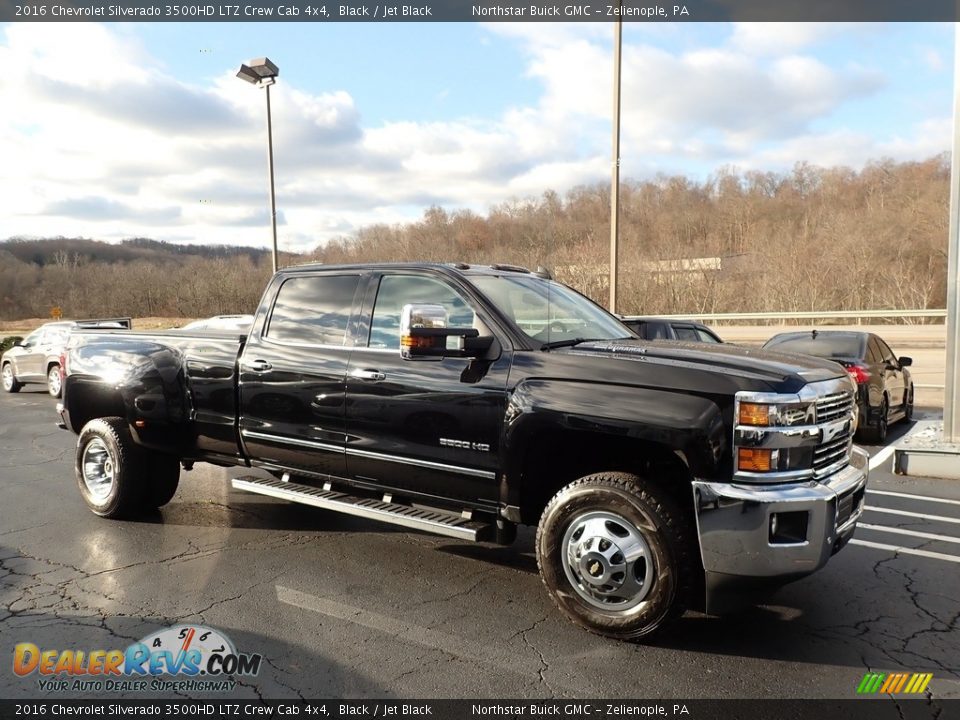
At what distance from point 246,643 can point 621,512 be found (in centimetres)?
202

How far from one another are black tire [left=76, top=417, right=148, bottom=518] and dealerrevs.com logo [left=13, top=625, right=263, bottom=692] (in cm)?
225

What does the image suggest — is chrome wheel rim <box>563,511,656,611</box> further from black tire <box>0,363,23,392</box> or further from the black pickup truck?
black tire <box>0,363,23,392</box>

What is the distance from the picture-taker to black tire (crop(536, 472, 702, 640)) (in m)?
3.46

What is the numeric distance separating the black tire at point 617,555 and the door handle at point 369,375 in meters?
1.39

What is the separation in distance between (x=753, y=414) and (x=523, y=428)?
3.93 ft

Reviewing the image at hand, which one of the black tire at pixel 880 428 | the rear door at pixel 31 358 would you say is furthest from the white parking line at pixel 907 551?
the rear door at pixel 31 358

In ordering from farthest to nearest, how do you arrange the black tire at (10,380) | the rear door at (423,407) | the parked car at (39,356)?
1. the black tire at (10,380)
2. the parked car at (39,356)
3. the rear door at (423,407)

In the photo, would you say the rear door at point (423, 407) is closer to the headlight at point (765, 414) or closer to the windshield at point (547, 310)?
the windshield at point (547, 310)

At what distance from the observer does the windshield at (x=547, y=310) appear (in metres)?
4.41

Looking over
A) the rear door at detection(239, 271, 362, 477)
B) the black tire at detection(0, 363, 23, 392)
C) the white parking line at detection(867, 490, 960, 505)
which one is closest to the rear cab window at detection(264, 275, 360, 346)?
the rear door at detection(239, 271, 362, 477)

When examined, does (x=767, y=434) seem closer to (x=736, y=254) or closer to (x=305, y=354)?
(x=305, y=354)

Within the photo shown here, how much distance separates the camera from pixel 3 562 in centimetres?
488

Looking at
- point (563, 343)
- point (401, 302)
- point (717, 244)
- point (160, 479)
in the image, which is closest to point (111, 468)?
point (160, 479)

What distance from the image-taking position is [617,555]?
11.8ft
